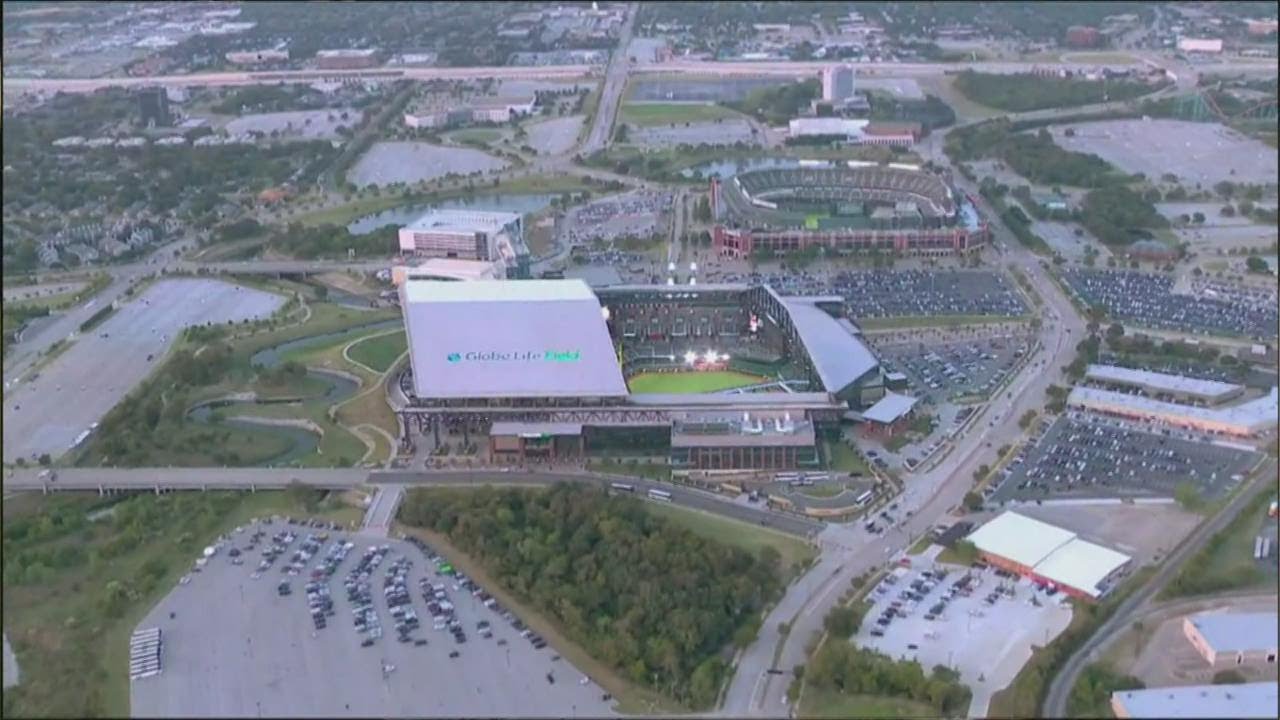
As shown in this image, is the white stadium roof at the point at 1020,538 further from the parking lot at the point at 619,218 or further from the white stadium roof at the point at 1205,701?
the parking lot at the point at 619,218

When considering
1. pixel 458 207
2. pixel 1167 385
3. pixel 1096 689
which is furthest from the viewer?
pixel 458 207

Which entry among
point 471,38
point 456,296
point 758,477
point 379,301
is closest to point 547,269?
point 379,301

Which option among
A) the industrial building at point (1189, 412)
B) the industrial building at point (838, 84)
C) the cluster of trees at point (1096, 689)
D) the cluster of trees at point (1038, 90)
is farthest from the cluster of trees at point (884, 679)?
the cluster of trees at point (1038, 90)

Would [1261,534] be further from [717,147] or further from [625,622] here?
[717,147]

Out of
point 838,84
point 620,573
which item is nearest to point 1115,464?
point 620,573

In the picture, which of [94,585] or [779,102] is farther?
[779,102]

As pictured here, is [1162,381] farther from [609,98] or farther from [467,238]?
[609,98]
